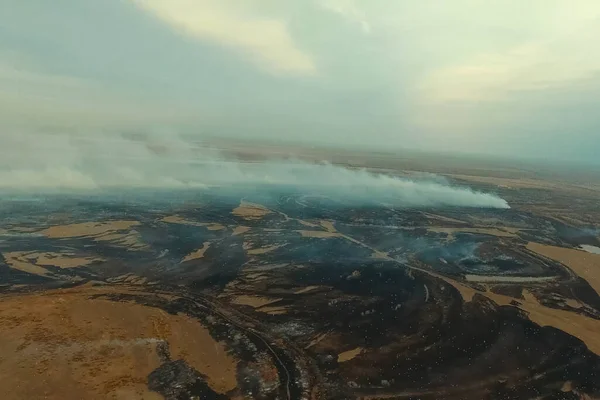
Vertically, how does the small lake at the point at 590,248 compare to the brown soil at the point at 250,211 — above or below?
below

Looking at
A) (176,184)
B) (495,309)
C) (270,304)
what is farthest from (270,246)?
(176,184)

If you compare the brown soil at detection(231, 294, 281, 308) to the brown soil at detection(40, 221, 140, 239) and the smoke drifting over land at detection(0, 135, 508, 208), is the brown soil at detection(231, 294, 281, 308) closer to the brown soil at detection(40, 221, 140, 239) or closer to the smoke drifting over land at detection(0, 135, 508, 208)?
the brown soil at detection(40, 221, 140, 239)

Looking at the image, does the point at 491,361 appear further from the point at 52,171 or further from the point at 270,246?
the point at 52,171

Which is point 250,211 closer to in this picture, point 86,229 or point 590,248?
point 86,229

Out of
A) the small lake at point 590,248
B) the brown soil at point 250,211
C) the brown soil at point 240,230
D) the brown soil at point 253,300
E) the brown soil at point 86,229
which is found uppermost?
the brown soil at point 250,211

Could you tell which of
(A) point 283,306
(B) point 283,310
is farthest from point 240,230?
(B) point 283,310

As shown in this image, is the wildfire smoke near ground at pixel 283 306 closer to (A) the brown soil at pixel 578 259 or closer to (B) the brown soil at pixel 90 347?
(B) the brown soil at pixel 90 347

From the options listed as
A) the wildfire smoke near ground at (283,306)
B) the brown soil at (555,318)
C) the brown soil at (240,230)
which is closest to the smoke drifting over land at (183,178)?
the wildfire smoke near ground at (283,306)

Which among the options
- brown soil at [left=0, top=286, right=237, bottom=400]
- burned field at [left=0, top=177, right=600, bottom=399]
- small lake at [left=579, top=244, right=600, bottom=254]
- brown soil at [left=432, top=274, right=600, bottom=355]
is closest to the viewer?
brown soil at [left=0, top=286, right=237, bottom=400]

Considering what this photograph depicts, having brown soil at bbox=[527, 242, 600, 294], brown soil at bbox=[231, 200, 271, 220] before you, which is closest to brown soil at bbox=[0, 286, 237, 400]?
brown soil at bbox=[231, 200, 271, 220]
